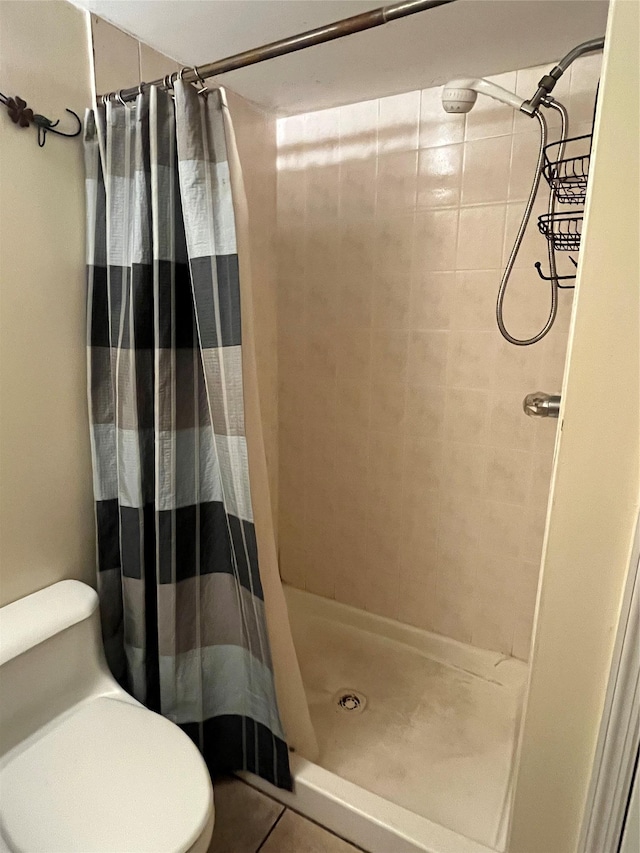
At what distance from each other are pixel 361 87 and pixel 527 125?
53 cm

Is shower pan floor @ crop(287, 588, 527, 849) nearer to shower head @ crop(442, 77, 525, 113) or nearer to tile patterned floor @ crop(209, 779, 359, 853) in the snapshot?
tile patterned floor @ crop(209, 779, 359, 853)

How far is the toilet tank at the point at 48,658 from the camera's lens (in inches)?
45.2

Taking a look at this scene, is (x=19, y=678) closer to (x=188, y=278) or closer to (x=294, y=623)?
(x=188, y=278)

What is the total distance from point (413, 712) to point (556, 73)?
73.4 inches

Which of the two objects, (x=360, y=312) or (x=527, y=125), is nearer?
(x=527, y=125)

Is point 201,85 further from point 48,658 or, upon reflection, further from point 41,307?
point 48,658

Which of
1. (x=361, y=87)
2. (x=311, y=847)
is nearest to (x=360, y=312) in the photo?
(x=361, y=87)

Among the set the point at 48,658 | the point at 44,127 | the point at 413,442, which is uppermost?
the point at 44,127

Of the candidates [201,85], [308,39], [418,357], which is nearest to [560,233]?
[418,357]

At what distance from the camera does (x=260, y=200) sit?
1932 mm

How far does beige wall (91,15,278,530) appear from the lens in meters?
1.40

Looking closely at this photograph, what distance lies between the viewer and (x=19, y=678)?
3.80 feet

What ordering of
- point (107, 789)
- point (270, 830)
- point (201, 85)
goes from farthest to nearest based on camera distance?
point (270, 830)
point (201, 85)
point (107, 789)

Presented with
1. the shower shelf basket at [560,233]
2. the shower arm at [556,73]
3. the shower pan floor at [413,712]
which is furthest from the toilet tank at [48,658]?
the shower arm at [556,73]
